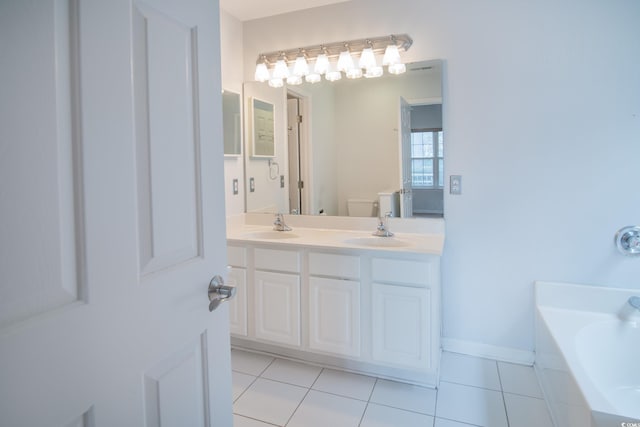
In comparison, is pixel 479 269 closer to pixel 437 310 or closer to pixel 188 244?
pixel 437 310

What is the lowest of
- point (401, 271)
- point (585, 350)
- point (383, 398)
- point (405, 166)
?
point (383, 398)

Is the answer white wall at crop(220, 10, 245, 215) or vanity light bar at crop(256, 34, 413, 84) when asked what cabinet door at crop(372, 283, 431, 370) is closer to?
white wall at crop(220, 10, 245, 215)

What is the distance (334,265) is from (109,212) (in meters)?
1.69

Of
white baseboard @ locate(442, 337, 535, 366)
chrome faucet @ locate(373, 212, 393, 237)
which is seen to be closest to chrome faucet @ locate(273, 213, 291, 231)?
chrome faucet @ locate(373, 212, 393, 237)

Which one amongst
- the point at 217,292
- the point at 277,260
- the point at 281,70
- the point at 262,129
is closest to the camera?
the point at 217,292

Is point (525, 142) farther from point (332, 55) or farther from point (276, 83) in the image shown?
point (276, 83)

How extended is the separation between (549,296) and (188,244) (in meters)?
2.23

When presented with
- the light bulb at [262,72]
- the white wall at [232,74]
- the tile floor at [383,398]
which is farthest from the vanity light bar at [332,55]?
the tile floor at [383,398]

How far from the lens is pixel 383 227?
2625 mm

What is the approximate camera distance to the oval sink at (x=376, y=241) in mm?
2486

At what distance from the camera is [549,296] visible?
233cm

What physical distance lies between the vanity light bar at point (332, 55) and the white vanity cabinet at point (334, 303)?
4.34ft

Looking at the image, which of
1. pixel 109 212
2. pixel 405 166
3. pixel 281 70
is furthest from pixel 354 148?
pixel 109 212

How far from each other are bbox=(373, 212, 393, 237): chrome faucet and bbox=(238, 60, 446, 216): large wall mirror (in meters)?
0.06
